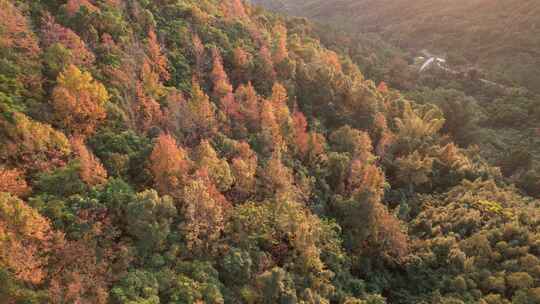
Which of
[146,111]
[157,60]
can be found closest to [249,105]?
[157,60]

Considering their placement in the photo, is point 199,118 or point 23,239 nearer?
point 23,239

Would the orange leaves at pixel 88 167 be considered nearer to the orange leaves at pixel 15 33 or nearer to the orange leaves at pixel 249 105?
the orange leaves at pixel 15 33

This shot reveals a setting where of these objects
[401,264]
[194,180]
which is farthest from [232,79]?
[401,264]

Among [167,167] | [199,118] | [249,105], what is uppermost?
[199,118]

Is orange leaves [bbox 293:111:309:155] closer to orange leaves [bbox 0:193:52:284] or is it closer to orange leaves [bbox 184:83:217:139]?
orange leaves [bbox 184:83:217:139]

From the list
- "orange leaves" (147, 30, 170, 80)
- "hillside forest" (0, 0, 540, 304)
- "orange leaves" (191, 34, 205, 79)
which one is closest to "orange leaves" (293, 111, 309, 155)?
"hillside forest" (0, 0, 540, 304)

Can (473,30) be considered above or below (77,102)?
below

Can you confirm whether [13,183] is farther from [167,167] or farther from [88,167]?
[167,167]
